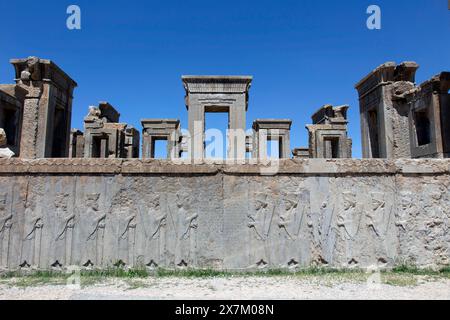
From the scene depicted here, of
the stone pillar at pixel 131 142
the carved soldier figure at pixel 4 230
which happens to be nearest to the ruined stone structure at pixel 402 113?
the carved soldier figure at pixel 4 230

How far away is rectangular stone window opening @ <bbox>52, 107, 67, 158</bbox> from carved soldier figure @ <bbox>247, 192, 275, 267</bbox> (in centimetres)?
903

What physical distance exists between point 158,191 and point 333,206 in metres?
2.89

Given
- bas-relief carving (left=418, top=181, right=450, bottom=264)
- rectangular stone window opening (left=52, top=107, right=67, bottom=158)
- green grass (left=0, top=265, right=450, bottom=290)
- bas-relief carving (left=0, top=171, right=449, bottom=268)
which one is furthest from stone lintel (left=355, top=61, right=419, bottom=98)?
rectangular stone window opening (left=52, top=107, right=67, bottom=158)

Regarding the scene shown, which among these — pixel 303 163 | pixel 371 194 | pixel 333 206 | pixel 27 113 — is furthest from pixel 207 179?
pixel 27 113

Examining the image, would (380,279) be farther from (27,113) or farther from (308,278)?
(27,113)

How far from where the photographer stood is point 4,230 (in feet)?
17.0

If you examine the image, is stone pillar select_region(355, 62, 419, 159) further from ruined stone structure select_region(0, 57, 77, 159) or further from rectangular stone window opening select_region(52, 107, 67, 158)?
rectangular stone window opening select_region(52, 107, 67, 158)

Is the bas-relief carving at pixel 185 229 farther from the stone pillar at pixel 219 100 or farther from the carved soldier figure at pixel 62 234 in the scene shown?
the stone pillar at pixel 219 100

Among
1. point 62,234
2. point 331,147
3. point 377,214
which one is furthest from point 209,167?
point 331,147

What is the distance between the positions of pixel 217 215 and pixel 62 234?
249 cm

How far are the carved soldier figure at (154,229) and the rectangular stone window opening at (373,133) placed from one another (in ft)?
30.0

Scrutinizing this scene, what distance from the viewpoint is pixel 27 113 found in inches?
410

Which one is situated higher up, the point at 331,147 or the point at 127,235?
the point at 331,147

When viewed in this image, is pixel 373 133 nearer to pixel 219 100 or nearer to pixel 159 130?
pixel 219 100
